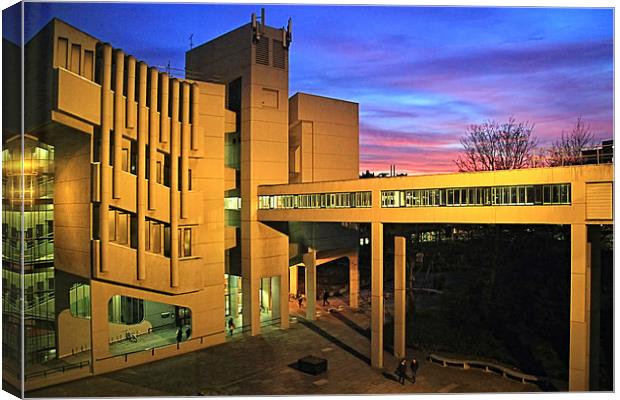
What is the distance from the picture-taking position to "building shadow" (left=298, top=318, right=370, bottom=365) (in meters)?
27.0

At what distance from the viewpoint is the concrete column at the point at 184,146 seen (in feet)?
89.5

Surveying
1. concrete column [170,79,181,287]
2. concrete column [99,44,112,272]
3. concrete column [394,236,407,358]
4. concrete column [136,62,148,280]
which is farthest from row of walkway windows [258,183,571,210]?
concrete column [99,44,112,272]

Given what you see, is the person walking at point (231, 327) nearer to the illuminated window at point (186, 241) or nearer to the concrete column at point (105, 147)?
the illuminated window at point (186, 241)

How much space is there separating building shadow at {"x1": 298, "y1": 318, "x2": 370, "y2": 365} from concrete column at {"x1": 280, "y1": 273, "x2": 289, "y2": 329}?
1531mm

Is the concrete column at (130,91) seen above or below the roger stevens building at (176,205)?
above

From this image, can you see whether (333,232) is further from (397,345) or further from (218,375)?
(218,375)

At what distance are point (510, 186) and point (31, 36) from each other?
786 inches

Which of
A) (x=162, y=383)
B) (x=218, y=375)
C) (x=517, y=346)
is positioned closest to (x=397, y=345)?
(x=517, y=346)

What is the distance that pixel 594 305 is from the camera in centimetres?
2070

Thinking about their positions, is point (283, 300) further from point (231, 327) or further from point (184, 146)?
point (184, 146)

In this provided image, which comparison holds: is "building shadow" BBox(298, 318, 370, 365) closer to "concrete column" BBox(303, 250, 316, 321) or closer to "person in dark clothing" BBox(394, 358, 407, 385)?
"concrete column" BBox(303, 250, 316, 321)

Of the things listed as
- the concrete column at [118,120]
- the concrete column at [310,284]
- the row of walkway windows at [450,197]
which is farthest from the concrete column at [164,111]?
the concrete column at [310,284]

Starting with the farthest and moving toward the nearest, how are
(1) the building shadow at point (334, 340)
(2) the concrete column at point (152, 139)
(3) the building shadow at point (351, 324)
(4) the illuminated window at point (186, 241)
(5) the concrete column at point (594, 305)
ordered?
(3) the building shadow at point (351, 324), (4) the illuminated window at point (186, 241), (1) the building shadow at point (334, 340), (2) the concrete column at point (152, 139), (5) the concrete column at point (594, 305)

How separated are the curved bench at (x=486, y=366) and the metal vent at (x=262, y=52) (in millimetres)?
18776
